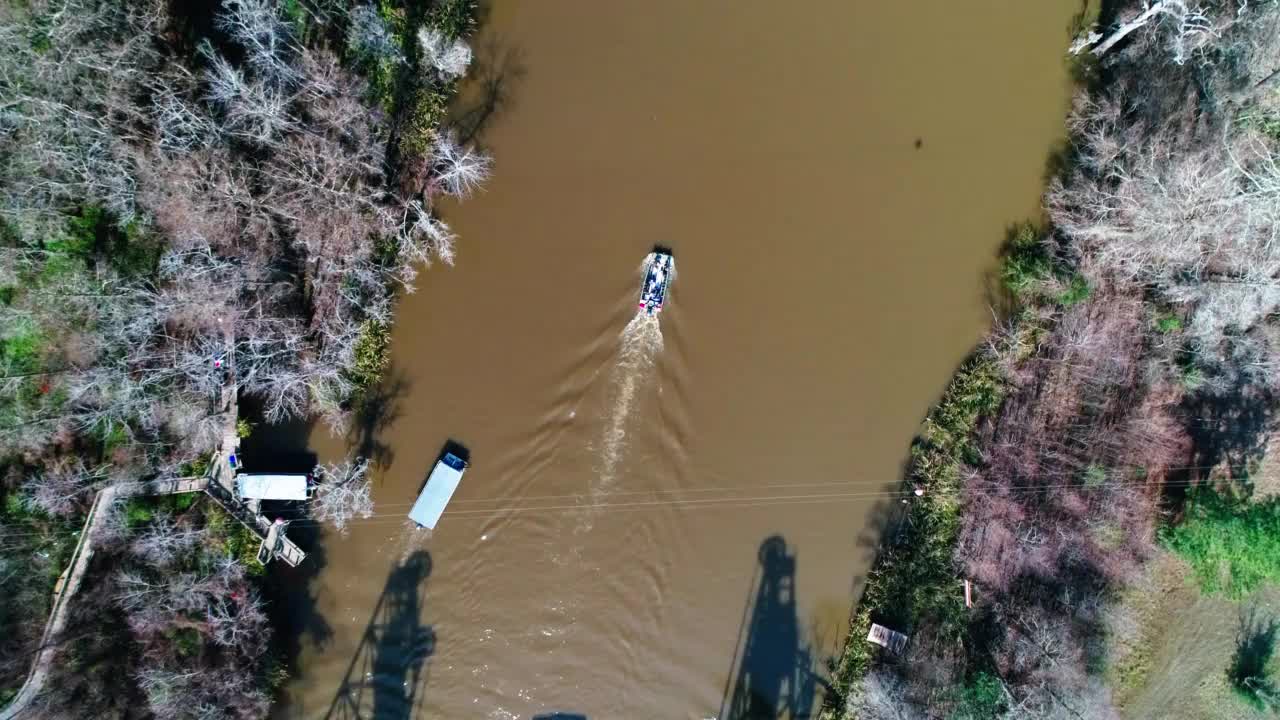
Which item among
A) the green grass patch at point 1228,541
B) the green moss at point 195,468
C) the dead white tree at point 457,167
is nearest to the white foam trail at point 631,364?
the dead white tree at point 457,167

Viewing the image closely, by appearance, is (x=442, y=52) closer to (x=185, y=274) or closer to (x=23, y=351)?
(x=185, y=274)

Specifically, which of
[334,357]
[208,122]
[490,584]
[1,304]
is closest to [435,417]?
[334,357]

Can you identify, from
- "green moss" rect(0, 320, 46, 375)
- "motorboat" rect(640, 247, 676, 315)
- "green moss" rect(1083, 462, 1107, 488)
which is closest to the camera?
"green moss" rect(0, 320, 46, 375)

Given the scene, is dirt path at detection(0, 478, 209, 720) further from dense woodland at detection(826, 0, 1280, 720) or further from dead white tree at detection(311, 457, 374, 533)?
dense woodland at detection(826, 0, 1280, 720)

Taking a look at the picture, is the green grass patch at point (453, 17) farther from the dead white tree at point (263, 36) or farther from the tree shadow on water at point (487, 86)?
the dead white tree at point (263, 36)

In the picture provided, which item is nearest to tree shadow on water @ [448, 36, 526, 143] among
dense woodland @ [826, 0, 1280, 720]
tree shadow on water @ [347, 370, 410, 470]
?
tree shadow on water @ [347, 370, 410, 470]

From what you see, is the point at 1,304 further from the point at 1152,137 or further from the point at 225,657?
the point at 1152,137

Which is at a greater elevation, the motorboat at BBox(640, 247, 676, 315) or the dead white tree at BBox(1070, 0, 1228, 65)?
the dead white tree at BBox(1070, 0, 1228, 65)
